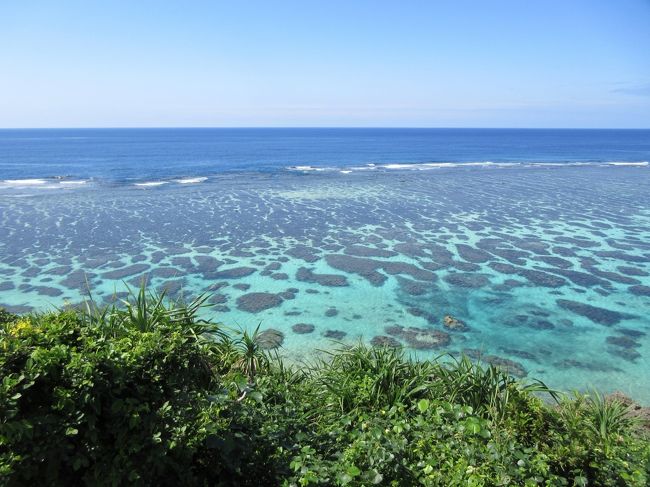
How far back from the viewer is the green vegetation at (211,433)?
358 cm

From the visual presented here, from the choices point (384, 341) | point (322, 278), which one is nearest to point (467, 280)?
point (322, 278)

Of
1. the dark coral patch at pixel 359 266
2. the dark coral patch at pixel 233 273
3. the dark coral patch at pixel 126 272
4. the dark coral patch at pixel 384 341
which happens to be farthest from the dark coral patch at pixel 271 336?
the dark coral patch at pixel 126 272

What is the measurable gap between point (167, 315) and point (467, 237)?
802 inches

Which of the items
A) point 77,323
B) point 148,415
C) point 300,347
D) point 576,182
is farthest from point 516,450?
point 576,182

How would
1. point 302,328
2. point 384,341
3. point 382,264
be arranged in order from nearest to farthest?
point 384,341 → point 302,328 → point 382,264

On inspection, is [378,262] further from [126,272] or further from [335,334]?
[126,272]

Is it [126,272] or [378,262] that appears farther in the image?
[378,262]

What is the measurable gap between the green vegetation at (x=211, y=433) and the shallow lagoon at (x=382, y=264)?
5366 millimetres

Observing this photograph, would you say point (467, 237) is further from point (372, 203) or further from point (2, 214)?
point (2, 214)

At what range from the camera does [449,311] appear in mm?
15195

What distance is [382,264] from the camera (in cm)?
1998

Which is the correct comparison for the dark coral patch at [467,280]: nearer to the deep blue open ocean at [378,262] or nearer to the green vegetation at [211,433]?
the deep blue open ocean at [378,262]

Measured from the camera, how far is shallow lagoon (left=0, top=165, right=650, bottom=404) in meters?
13.5

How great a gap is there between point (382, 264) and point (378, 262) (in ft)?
1.03
